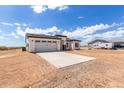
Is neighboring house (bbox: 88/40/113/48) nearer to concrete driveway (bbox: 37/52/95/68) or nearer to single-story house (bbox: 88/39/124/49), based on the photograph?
single-story house (bbox: 88/39/124/49)

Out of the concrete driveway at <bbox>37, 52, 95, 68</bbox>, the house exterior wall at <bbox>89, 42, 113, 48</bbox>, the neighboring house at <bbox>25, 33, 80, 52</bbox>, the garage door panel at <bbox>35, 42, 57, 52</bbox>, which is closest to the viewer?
the concrete driveway at <bbox>37, 52, 95, 68</bbox>

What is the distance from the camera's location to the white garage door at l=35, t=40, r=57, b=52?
50.9 ft

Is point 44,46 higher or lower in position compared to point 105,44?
lower

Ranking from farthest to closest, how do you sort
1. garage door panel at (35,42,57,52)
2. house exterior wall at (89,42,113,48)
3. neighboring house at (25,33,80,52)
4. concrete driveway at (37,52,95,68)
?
house exterior wall at (89,42,113,48) < garage door panel at (35,42,57,52) < neighboring house at (25,33,80,52) < concrete driveway at (37,52,95,68)

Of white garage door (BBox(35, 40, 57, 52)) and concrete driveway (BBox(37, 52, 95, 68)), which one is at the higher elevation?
white garage door (BBox(35, 40, 57, 52))

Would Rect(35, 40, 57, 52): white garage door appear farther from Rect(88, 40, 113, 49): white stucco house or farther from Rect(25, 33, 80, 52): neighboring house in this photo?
Rect(88, 40, 113, 49): white stucco house

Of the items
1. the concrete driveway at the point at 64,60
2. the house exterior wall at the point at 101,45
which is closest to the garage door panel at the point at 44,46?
the concrete driveway at the point at 64,60

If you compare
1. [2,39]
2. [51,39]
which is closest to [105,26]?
[51,39]

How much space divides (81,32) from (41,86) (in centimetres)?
1565

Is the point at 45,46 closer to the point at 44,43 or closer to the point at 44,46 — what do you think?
the point at 44,46

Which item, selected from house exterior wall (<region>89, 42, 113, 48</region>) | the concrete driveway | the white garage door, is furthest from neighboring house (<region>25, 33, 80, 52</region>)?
house exterior wall (<region>89, 42, 113, 48</region>)

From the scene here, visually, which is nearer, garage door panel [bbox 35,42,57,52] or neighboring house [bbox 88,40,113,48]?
garage door panel [bbox 35,42,57,52]

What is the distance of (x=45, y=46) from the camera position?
16.1m

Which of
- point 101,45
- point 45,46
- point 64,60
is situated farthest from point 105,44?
point 64,60
